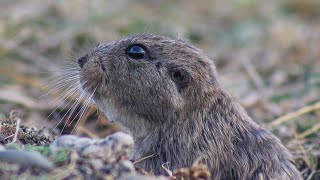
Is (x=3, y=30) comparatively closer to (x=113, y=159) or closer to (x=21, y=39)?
(x=21, y=39)

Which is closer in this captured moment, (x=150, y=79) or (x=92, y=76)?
(x=150, y=79)

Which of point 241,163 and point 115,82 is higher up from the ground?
point 115,82

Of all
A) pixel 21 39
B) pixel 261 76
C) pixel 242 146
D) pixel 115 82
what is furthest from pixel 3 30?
pixel 242 146

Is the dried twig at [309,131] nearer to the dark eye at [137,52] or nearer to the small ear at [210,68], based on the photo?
the small ear at [210,68]

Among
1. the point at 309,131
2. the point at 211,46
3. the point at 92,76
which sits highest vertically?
the point at 211,46

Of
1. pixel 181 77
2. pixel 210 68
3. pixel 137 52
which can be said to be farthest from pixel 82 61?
pixel 210 68

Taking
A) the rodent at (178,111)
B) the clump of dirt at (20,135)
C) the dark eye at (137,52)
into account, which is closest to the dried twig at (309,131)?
the rodent at (178,111)

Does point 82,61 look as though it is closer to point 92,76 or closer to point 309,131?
point 92,76
